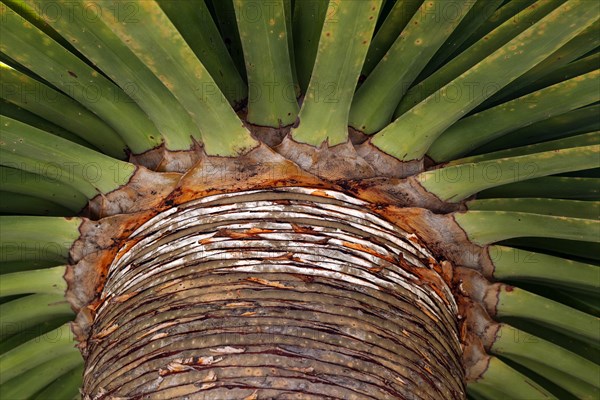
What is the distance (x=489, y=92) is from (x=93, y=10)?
81 centimetres

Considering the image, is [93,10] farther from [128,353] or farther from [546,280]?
[546,280]

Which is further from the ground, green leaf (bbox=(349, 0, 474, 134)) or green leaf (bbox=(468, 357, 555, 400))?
green leaf (bbox=(349, 0, 474, 134))

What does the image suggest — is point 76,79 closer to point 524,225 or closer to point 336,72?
point 336,72

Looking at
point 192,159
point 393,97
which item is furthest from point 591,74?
point 192,159

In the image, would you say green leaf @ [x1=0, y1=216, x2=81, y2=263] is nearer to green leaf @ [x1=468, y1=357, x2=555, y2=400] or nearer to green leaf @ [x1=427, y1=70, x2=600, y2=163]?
green leaf @ [x1=427, y1=70, x2=600, y2=163]

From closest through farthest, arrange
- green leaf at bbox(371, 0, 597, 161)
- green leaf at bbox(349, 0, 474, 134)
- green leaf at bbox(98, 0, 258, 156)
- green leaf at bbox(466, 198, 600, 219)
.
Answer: green leaf at bbox(98, 0, 258, 156)
green leaf at bbox(371, 0, 597, 161)
green leaf at bbox(349, 0, 474, 134)
green leaf at bbox(466, 198, 600, 219)

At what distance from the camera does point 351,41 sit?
4.69 feet

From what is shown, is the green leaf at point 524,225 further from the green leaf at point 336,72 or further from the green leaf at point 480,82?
the green leaf at point 336,72

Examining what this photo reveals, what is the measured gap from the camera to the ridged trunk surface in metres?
1.36

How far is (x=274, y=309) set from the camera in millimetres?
1418

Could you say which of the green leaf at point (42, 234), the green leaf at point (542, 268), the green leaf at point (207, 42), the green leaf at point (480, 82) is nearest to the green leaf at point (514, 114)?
the green leaf at point (480, 82)

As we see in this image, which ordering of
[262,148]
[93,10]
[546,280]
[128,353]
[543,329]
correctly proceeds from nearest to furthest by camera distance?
1. [93,10]
2. [128,353]
3. [262,148]
4. [546,280]
5. [543,329]

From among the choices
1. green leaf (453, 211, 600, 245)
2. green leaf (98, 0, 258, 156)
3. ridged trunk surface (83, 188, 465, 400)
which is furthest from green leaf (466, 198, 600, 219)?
green leaf (98, 0, 258, 156)

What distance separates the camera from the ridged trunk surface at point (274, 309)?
136cm
